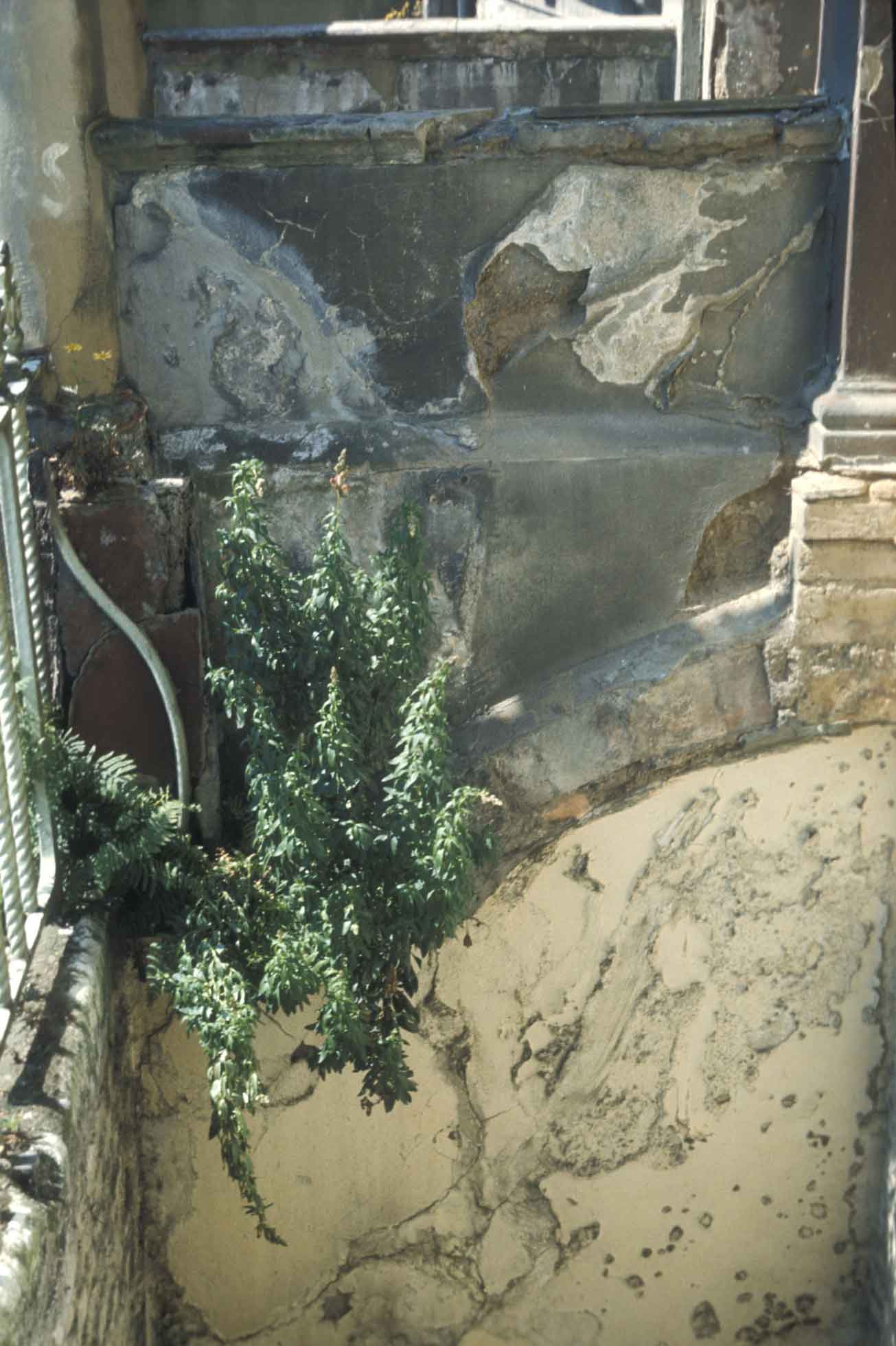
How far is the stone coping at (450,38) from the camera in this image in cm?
552

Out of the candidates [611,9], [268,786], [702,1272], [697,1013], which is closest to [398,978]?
[268,786]

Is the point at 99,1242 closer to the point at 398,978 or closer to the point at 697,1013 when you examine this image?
the point at 398,978

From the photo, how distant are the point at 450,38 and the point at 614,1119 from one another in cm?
409

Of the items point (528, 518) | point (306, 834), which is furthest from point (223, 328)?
point (306, 834)

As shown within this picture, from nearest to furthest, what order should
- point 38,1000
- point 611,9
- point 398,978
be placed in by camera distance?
point 38,1000 < point 398,978 < point 611,9

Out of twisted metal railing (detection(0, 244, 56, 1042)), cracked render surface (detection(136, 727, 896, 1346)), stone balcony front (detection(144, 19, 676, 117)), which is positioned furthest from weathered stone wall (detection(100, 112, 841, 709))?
stone balcony front (detection(144, 19, 676, 117))

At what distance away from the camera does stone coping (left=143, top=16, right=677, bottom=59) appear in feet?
18.1

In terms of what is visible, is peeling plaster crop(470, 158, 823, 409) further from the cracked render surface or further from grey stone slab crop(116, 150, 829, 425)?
the cracked render surface

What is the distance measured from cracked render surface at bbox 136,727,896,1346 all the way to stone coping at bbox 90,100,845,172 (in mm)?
1305

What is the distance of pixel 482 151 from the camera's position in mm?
2910

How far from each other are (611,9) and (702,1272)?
18.0ft

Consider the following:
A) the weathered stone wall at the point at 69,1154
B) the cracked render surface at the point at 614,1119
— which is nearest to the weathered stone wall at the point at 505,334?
the cracked render surface at the point at 614,1119

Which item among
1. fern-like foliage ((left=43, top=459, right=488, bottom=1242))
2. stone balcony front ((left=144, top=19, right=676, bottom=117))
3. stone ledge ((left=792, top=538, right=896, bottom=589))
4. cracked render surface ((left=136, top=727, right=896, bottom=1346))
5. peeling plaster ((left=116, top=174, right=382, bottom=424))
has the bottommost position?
cracked render surface ((left=136, top=727, right=896, bottom=1346))

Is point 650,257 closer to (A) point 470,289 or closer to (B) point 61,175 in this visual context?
(A) point 470,289
